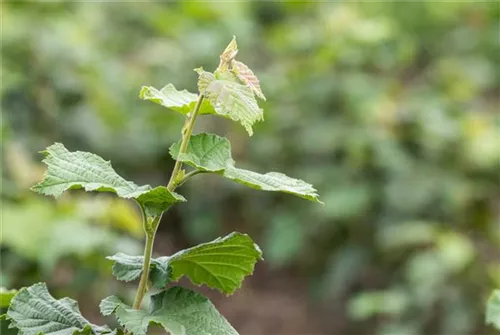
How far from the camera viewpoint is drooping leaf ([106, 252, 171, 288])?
115cm

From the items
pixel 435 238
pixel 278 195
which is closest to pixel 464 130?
pixel 435 238

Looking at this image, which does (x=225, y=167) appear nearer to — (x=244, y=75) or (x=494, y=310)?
(x=244, y=75)

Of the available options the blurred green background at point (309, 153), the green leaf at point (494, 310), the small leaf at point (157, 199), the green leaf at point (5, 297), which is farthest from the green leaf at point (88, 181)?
the blurred green background at point (309, 153)

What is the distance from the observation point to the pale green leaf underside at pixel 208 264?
1146 millimetres

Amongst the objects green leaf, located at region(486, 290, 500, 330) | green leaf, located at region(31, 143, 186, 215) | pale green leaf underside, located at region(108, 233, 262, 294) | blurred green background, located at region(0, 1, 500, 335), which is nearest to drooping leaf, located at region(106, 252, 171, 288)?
pale green leaf underside, located at region(108, 233, 262, 294)

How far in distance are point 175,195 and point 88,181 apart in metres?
0.11

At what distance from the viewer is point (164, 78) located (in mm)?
4215

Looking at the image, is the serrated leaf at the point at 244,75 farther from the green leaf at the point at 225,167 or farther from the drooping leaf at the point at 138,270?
the drooping leaf at the point at 138,270

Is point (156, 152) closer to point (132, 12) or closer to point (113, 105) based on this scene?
point (113, 105)

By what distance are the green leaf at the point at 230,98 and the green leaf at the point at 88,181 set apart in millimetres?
111

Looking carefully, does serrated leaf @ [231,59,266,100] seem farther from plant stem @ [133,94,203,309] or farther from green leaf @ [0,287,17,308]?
green leaf @ [0,287,17,308]

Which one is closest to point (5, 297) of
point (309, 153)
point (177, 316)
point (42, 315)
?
point (42, 315)

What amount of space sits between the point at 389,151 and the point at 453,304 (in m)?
0.65

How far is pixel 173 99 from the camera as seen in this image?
112 cm
